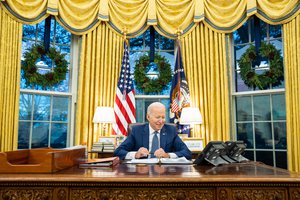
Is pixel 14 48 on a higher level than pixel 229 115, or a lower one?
higher

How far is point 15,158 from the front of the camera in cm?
165

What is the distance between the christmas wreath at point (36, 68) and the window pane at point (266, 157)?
3631mm

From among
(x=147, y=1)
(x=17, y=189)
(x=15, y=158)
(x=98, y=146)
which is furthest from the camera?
(x=147, y=1)

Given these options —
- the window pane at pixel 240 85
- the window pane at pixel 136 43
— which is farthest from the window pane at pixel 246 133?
the window pane at pixel 136 43

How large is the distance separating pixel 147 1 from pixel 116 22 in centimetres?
69

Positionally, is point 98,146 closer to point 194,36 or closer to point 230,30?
point 194,36

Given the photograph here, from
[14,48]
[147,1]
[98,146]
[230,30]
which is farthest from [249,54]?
[14,48]

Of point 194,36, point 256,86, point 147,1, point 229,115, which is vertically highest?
point 147,1

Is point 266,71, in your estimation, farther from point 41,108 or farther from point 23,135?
point 23,135

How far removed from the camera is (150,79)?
4.96 m

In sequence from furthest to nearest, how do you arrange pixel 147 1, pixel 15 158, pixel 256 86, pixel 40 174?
pixel 147 1 → pixel 256 86 → pixel 15 158 → pixel 40 174

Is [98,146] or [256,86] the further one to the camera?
[256,86]

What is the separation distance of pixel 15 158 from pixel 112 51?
11.2 feet

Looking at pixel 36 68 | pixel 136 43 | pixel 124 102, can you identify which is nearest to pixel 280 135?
pixel 124 102
